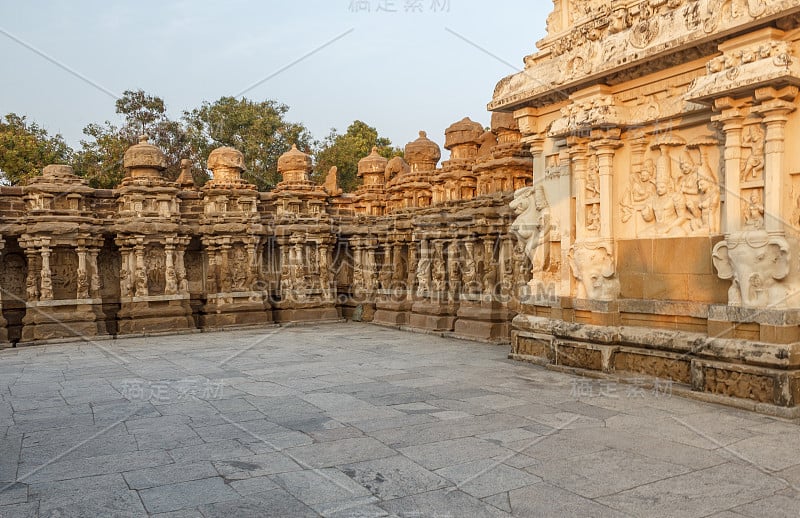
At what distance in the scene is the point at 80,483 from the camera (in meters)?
4.19

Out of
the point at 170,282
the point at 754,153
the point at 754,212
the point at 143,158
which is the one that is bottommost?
the point at 170,282

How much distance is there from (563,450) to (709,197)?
3485 mm

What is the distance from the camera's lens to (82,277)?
516 inches

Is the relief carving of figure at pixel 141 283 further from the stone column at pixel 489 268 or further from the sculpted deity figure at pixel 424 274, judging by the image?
the stone column at pixel 489 268

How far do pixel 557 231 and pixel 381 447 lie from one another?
458 centimetres

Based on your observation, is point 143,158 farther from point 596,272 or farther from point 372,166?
point 596,272

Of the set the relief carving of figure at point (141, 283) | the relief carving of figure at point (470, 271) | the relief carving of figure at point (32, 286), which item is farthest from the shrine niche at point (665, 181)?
the relief carving of figure at point (32, 286)

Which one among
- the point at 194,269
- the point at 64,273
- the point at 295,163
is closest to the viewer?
the point at 64,273

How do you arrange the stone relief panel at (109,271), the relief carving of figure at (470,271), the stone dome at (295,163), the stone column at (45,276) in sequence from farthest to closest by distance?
the stone dome at (295,163), the stone relief panel at (109,271), the stone column at (45,276), the relief carving of figure at (470,271)

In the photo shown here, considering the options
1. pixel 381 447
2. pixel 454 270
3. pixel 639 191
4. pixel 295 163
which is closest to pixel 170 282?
pixel 295 163

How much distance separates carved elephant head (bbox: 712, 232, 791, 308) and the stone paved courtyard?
1079mm

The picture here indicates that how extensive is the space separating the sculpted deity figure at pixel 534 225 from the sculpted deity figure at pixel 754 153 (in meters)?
2.84

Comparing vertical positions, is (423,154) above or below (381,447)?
above

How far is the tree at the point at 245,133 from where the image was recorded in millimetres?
32750
